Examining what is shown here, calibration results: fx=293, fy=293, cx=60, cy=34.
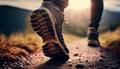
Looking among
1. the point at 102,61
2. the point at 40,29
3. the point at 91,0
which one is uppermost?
the point at 91,0

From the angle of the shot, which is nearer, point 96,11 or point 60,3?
point 60,3

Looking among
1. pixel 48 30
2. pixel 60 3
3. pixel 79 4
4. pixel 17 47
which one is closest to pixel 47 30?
pixel 48 30

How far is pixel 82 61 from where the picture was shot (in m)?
2.60

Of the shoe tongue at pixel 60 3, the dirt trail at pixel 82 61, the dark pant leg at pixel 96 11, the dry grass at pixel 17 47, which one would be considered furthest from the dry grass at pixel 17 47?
the dark pant leg at pixel 96 11

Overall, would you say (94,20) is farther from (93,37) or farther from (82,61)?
(82,61)

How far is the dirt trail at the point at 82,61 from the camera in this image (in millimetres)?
2422

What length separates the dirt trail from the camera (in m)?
2.42

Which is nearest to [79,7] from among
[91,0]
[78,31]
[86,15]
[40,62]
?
[86,15]

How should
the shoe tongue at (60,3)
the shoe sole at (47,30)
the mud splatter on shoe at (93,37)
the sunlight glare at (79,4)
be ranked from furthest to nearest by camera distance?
the sunlight glare at (79,4) → the mud splatter on shoe at (93,37) → the shoe tongue at (60,3) → the shoe sole at (47,30)

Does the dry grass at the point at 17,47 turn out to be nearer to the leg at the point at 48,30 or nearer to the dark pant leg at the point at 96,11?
the leg at the point at 48,30

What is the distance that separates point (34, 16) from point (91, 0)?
1.11m

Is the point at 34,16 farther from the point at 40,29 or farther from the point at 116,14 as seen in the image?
the point at 116,14

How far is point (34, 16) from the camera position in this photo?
2381mm

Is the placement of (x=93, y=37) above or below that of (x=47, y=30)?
below
